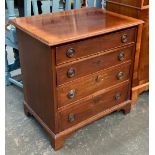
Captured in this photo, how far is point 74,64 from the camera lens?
4.90ft

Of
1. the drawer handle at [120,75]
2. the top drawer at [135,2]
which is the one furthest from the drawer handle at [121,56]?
the top drawer at [135,2]

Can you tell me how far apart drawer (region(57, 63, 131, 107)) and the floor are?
1.14ft

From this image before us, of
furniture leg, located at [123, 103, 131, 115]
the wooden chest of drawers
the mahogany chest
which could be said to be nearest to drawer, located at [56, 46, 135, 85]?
the wooden chest of drawers

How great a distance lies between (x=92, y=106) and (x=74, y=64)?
1.34 feet

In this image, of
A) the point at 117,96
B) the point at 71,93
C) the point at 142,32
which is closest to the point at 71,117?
the point at 71,93

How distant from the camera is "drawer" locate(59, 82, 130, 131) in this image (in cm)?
163

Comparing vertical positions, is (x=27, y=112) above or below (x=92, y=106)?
below

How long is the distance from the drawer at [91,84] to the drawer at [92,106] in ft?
0.19

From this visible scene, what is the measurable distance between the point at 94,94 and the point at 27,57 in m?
0.54

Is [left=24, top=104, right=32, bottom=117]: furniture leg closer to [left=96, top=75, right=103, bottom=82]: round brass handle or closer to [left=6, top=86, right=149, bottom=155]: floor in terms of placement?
[left=6, top=86, right=149, bottom=155]: floor

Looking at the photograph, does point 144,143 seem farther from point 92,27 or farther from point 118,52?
point 92,27

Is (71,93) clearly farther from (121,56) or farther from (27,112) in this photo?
(27,112)
